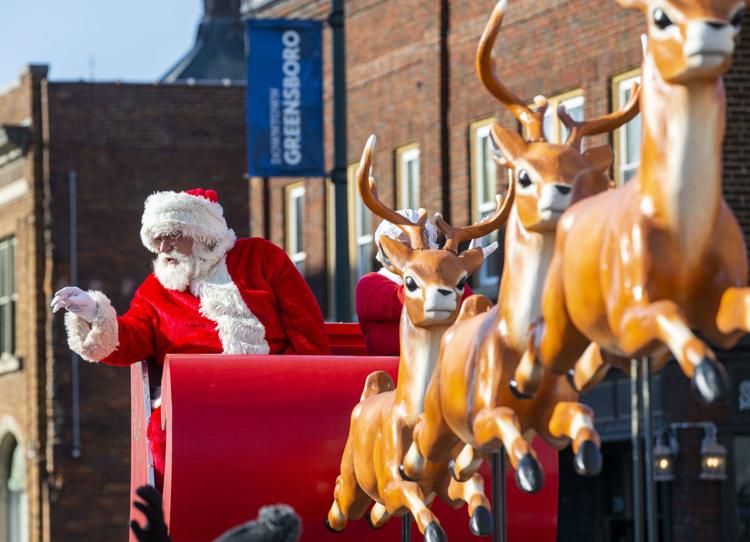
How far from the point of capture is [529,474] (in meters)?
5.19

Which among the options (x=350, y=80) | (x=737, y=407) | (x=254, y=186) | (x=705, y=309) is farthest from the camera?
(x=254, y=186)

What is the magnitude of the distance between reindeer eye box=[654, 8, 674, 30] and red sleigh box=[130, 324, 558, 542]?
3.00 meters

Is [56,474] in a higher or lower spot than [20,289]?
lower

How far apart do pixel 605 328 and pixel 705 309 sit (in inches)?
11.3

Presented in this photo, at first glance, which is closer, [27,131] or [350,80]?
[350,80]

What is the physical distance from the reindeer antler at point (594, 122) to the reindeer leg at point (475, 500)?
122cm

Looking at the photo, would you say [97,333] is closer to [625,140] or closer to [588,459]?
[588,459]

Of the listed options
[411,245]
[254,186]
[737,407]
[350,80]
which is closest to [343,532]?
[411,245]

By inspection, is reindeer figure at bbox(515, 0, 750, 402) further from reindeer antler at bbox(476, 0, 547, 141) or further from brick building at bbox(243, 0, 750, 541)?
Result: brick building at bbox(243, 0, 750, 541)

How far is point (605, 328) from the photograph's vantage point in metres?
4.93

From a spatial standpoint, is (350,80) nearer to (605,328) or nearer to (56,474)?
(56,474)

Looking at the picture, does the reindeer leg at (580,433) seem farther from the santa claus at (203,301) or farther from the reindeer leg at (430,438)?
the santa claus at (203,301)

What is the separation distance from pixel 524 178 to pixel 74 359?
79.4ft

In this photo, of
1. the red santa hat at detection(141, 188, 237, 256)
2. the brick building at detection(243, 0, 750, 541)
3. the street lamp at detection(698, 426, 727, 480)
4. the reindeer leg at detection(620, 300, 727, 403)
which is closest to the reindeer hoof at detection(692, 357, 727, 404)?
the reindeer leg at detection(620, 300, 727, 403)
